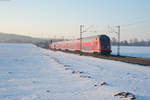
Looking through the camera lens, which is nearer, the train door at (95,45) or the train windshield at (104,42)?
the train windshield at (104,42)

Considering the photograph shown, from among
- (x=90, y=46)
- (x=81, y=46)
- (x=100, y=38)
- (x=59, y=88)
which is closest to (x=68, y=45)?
(x=81, y=46)

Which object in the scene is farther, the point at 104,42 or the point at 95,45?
the point at 95,45

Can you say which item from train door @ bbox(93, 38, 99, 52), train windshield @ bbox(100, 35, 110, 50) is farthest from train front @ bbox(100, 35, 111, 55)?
train door @ bbox(93, 38, 99, 52)

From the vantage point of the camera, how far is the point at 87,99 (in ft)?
24.6

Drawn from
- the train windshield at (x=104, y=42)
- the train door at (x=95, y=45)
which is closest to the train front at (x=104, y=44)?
the train windshield at (x=104, y=42)

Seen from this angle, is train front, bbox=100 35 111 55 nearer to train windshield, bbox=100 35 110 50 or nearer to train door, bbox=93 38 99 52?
train windshield, bbox=100 35 110 50

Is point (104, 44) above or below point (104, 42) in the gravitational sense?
below

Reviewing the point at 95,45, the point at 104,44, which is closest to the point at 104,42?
the point at 104,44

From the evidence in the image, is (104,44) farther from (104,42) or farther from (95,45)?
(95,45)

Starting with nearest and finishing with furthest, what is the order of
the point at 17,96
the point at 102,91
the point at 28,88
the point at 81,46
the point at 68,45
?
the point at 17,96 < the point at 102,91 < the point at 28,88 < the point at 81,46 < the point at 68,45

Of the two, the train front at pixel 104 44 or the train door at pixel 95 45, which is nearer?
the train front at pixel 104 44

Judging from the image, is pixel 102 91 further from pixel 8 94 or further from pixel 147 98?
pixel 8 94

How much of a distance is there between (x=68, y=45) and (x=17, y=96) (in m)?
42.6

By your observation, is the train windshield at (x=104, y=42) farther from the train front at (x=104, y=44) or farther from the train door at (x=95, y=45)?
the train door at (x=95, y=45)
